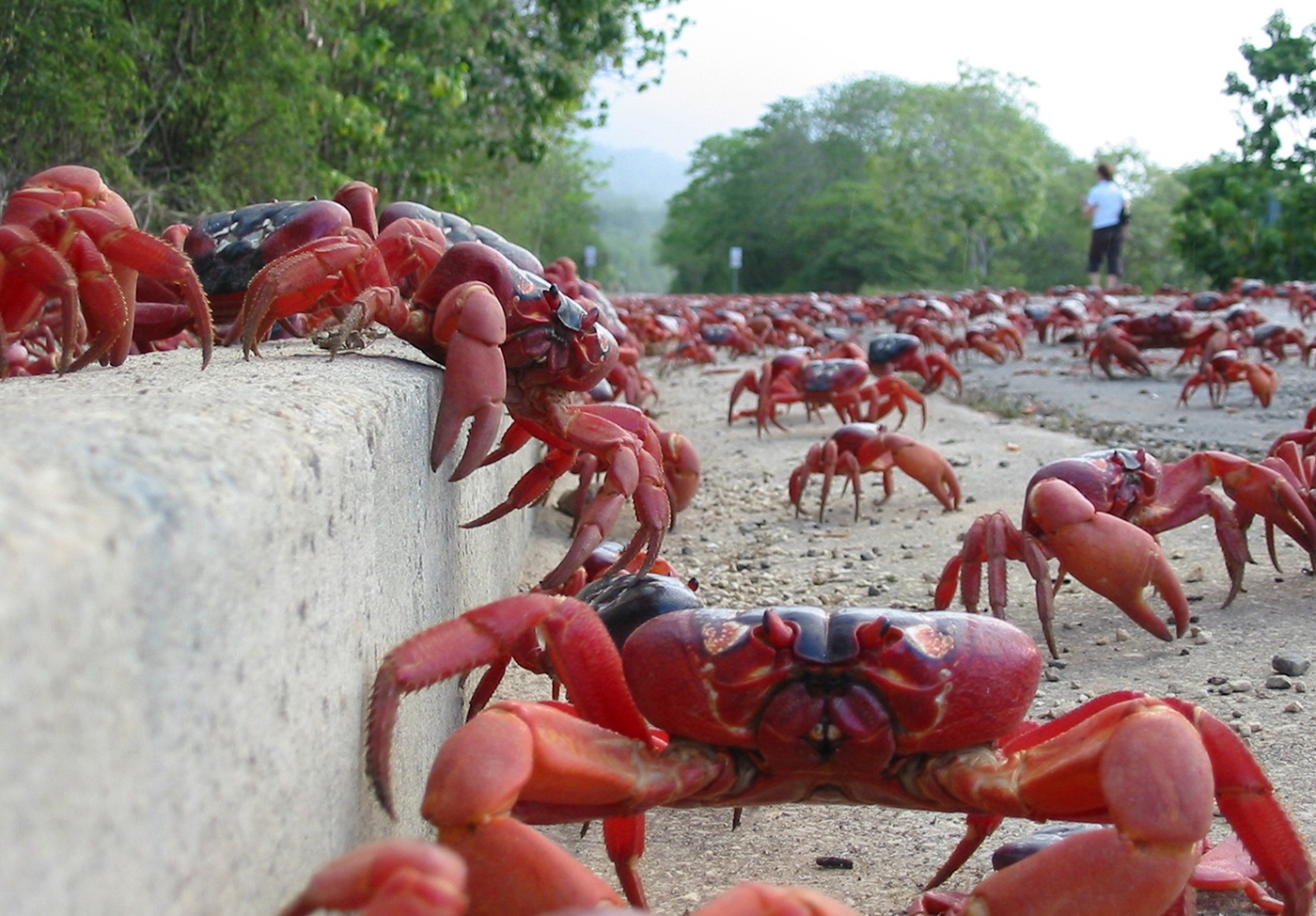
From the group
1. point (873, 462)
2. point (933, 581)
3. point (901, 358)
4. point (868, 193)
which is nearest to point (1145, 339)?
point (901, 358)

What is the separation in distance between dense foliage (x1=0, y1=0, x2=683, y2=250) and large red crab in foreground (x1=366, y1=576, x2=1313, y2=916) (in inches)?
335

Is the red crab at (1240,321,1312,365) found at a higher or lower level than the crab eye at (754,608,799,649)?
higher

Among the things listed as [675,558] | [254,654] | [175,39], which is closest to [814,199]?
[175,39]

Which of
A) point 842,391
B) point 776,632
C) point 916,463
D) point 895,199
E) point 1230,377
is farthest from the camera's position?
point 895,199

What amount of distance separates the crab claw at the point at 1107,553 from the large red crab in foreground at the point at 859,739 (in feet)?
5.73

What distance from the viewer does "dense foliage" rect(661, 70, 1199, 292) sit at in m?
53.3

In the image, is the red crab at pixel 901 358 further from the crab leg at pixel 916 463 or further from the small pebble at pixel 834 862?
the small pebble at pixel 834 862

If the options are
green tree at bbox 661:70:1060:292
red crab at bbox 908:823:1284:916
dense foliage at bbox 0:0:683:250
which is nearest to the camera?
red crab at bbox 908:823:1284:916

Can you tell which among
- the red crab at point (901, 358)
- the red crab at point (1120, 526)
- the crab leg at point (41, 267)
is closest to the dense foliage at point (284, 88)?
the red crab at point (901, 358)

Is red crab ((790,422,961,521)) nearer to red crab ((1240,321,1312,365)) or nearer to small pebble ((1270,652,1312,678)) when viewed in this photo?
small pebble ((1270,652,1312,678))

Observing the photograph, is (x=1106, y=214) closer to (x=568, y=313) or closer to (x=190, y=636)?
(x=568, y=313)

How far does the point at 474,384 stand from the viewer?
2443 millimetres

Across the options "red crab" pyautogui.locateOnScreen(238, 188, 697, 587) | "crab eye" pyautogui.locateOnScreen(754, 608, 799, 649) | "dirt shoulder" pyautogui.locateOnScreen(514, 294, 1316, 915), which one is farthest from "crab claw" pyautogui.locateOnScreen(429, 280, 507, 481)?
"dirt shoulder" pyautogui.locateOnScreen(514, 294, 1316, 915)

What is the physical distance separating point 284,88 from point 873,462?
345 inches
